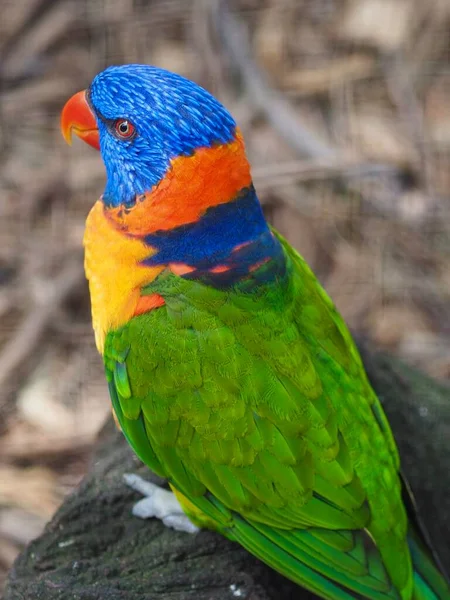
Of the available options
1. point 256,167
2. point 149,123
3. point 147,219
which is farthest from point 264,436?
point 256,167

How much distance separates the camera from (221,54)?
4.88 metres

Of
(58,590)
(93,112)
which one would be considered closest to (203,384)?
(58,590)

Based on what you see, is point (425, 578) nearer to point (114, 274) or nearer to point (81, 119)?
point (114, 274)

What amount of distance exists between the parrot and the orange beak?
84 millimetres

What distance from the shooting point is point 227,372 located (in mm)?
2055

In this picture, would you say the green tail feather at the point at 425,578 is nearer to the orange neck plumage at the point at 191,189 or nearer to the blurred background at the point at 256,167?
the orange neck plumage at the point at 191,189

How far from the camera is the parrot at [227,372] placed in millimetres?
2047

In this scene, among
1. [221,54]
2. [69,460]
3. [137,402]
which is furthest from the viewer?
[221,54]

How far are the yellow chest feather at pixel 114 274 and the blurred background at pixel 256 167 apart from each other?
149cm

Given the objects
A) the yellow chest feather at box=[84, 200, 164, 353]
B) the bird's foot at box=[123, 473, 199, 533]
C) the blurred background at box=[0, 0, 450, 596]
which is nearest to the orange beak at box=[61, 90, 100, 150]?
the yellow chest feather at box=[84, 200, 164, 353]

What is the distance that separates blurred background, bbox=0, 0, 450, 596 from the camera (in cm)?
386

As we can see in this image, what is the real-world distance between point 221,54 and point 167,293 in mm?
3180

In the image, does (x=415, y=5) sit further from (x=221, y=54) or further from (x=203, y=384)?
(x=203, y=384)

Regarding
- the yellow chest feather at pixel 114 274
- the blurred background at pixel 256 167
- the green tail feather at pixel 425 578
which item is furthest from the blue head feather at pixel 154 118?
the blurred background at pixel 256 167
